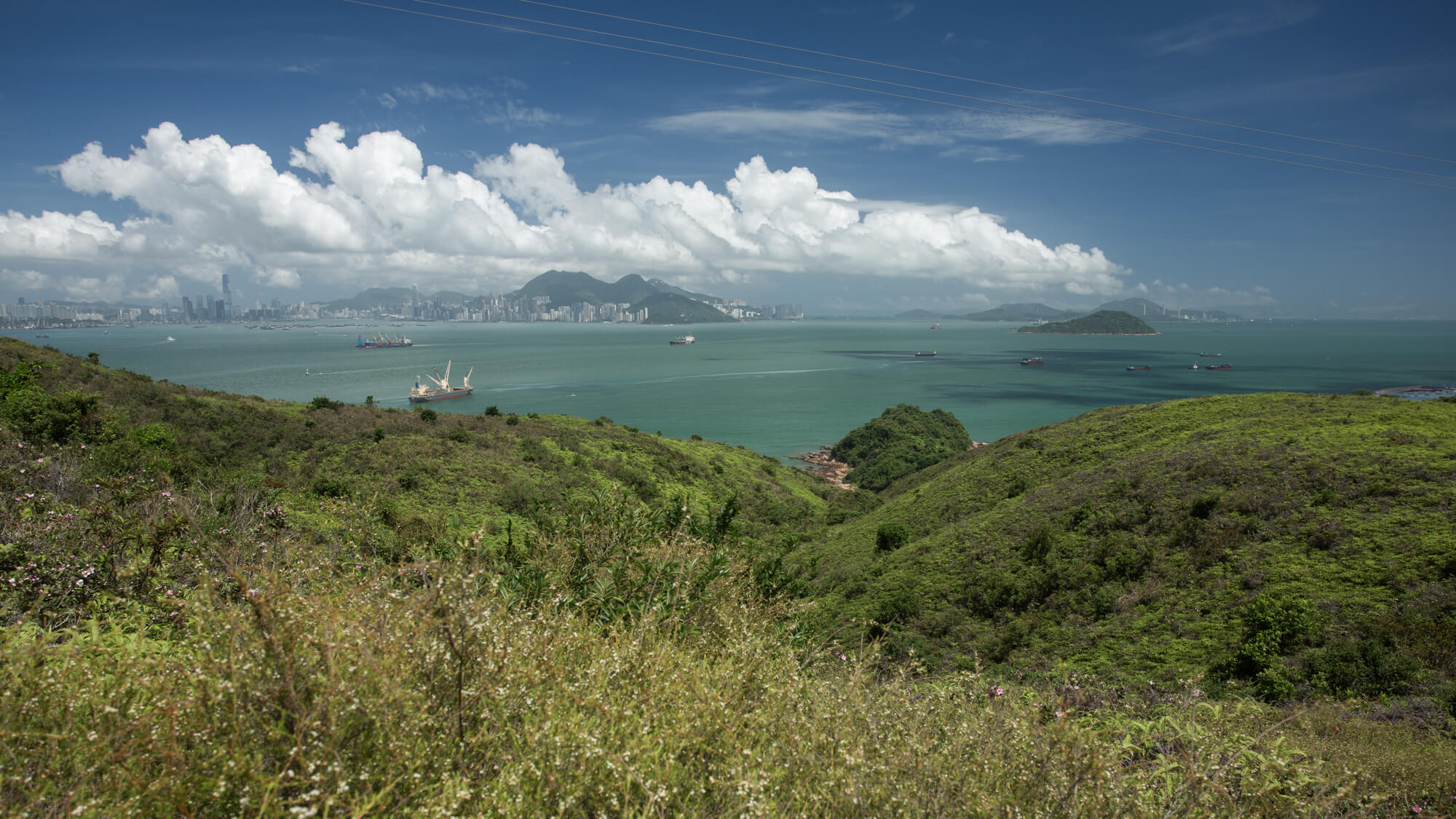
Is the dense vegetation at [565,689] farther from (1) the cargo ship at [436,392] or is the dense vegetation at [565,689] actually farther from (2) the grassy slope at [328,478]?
(1) the cargo ship at [436,392]

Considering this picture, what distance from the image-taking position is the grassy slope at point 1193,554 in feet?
27.1

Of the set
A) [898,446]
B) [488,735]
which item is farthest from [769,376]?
[488,735]

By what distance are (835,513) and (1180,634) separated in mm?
17728

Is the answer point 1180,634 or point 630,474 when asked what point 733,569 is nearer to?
point 1180,634

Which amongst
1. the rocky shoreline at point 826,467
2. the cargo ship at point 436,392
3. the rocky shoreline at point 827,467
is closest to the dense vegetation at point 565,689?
the rocky shoreline at point 827,467

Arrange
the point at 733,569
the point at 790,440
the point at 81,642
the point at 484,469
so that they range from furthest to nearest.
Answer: the point at 790,440 → the point at 484,469 → the point at 733,569 → the point at 81,642

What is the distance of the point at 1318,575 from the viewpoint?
8.93 m

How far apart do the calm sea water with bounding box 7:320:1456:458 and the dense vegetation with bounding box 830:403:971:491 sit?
649 centimetres

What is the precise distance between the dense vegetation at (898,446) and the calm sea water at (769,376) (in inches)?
255

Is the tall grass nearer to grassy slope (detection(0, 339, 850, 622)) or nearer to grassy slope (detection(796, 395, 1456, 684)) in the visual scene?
grassy slope (detection(0, 339, 850, 622))

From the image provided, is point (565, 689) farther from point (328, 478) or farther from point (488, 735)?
point (328, 478)

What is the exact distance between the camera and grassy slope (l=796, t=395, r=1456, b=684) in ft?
27.1

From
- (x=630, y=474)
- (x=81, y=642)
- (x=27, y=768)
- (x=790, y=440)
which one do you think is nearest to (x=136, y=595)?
(x=81, y=642)

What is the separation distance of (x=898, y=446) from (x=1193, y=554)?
30952 mm
